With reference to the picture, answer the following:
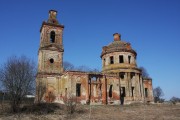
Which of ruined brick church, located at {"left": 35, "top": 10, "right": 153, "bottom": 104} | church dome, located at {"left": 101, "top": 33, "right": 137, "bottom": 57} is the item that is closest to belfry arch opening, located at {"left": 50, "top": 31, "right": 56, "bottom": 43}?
ruined brick church, located at {"left": 35, "top": 10, "right": 153, "bottom": 104}

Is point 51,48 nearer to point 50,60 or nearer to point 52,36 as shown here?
point 50,60

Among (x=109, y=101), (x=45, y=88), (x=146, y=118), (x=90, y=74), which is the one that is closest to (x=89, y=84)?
(x=90, y=74)

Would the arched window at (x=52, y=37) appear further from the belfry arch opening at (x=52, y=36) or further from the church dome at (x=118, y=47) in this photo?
the church dome at (x=118, y=47)

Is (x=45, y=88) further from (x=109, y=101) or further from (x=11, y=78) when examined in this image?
(x=109, y=101)

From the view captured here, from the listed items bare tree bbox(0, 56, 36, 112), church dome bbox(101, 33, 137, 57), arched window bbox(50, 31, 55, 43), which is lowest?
bare tree bbox(0, 56, 36, 112)

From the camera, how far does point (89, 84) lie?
28.5 metres

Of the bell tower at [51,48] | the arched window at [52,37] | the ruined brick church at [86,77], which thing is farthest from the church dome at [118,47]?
the arched window at [52,37]

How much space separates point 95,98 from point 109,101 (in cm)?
231

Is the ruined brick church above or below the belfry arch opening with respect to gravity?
below

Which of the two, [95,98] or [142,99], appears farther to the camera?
[142,99]

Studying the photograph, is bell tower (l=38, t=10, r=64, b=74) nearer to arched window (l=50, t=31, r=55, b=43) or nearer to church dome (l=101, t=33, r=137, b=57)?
arched window (l=50, t=31, r=55, b=43)

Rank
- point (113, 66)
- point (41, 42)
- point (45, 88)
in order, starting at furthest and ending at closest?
point (113, 66) < point (41, 42) < point (45, 88)

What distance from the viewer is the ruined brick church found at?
91.6 ft

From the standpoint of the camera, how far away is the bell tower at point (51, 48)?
2908 cm
